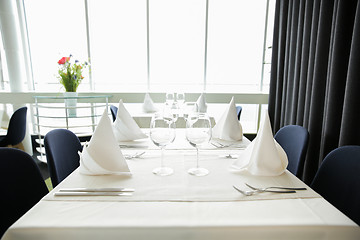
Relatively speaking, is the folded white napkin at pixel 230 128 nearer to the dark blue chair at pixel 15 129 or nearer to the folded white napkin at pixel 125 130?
the folded white napkin at pixel 125 130

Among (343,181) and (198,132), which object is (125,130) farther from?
(343,181)

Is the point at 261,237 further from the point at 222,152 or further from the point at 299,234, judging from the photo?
the point at 222,152

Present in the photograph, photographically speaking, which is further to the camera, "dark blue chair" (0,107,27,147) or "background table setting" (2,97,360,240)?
"dark blue chair" (0,107,27,147)

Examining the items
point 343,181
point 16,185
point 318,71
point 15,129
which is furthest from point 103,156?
point 15,129

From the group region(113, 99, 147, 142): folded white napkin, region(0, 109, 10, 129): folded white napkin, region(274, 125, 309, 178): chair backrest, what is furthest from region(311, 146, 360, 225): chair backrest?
region(0, 109, 10, 129): folded white napkin

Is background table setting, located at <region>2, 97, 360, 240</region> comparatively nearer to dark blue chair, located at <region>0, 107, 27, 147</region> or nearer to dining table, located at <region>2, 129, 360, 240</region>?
dining table, located at <region>2, 129, 360, 240</region>

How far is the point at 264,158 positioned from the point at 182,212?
47 centimetres

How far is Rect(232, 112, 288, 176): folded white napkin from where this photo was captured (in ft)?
3.05

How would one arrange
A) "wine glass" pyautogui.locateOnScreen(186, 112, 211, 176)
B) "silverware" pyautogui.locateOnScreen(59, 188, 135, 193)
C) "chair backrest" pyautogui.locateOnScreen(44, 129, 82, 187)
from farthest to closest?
"chair backrest" pyautogui.locateOnScreen(44, 129, 82, 187) → "wine glass" pyautogui.locateOnScreen(186, 112, 211, 176) → "silverware" pyautogui.locateOnScreen(59, 188, 135, 193)

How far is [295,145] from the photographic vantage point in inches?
55.8

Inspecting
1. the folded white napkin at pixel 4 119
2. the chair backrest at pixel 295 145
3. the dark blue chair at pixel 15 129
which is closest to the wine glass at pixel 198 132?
the chair backrest at pixel 295 145

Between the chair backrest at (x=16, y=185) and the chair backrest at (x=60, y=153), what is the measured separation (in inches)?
Result: 5.3

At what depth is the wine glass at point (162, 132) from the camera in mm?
905

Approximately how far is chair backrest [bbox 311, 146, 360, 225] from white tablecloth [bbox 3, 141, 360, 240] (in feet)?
0.87
